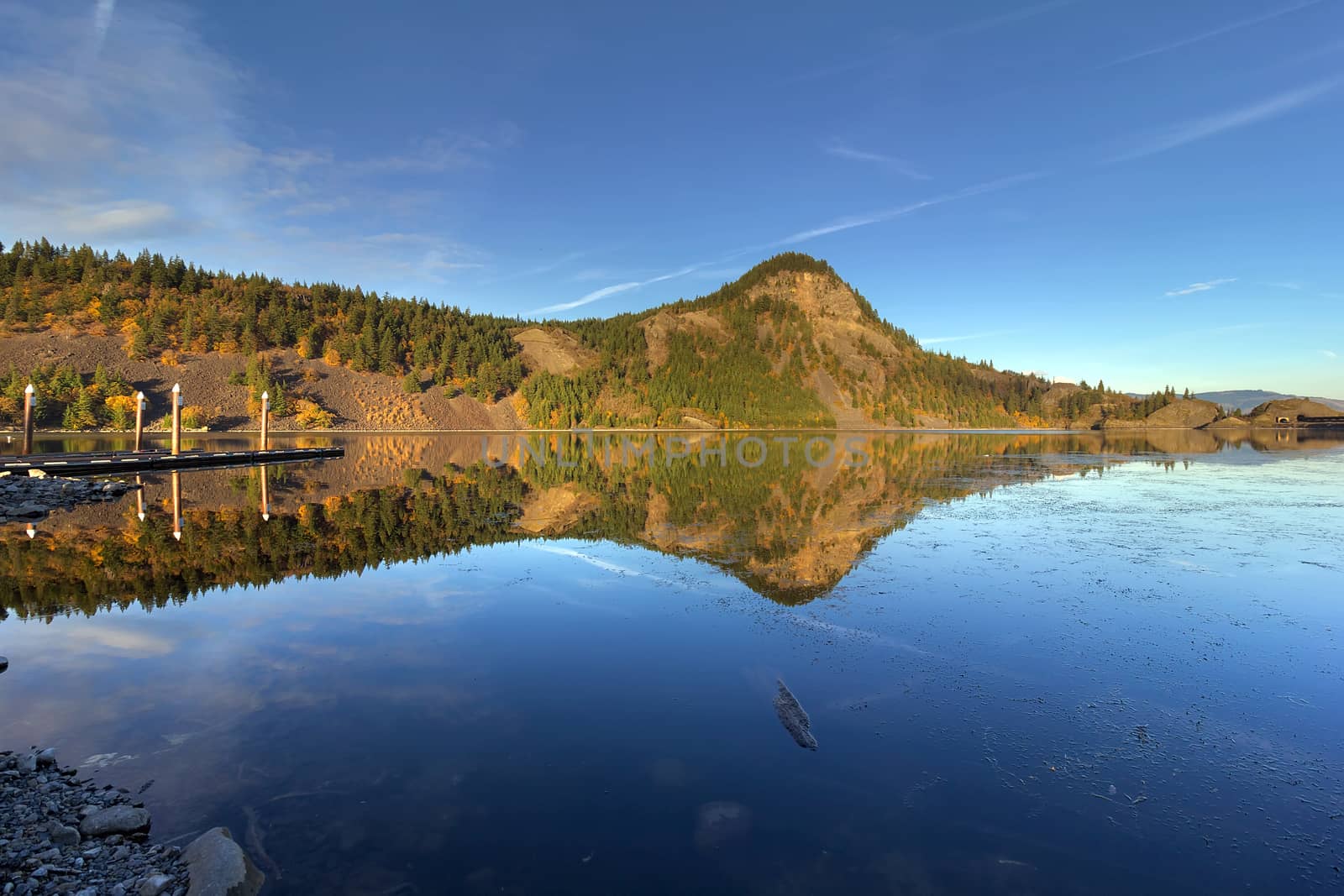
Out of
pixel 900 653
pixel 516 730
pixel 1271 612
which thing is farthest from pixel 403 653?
pixel 1271 612

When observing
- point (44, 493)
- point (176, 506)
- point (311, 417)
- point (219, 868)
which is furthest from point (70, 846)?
point (311, 417)

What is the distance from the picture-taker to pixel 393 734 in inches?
304

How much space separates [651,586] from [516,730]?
7.05 m

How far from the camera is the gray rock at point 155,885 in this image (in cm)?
489

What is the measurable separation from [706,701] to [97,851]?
6.42m

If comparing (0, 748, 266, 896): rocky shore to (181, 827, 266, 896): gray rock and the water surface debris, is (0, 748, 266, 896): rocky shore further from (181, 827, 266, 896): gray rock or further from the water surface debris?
the water surface debris

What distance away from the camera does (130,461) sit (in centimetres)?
3900

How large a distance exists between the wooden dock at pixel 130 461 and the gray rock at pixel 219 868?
130 ft

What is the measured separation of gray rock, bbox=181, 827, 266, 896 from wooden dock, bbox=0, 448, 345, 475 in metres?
39.6

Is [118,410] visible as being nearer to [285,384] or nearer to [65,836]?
[285,384]

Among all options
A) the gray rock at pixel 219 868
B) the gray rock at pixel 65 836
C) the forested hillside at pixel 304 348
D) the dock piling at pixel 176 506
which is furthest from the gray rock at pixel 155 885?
the forested hillside at pixel 304 348

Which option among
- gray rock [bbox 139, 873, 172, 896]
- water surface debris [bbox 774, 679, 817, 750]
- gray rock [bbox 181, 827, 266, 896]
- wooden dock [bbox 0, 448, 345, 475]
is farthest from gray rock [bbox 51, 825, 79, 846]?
wooden dock [bbox 0, 448, 345, 475]

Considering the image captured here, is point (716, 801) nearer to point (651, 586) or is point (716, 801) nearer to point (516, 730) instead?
point (516, 730)

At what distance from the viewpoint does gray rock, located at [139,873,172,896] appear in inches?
193
